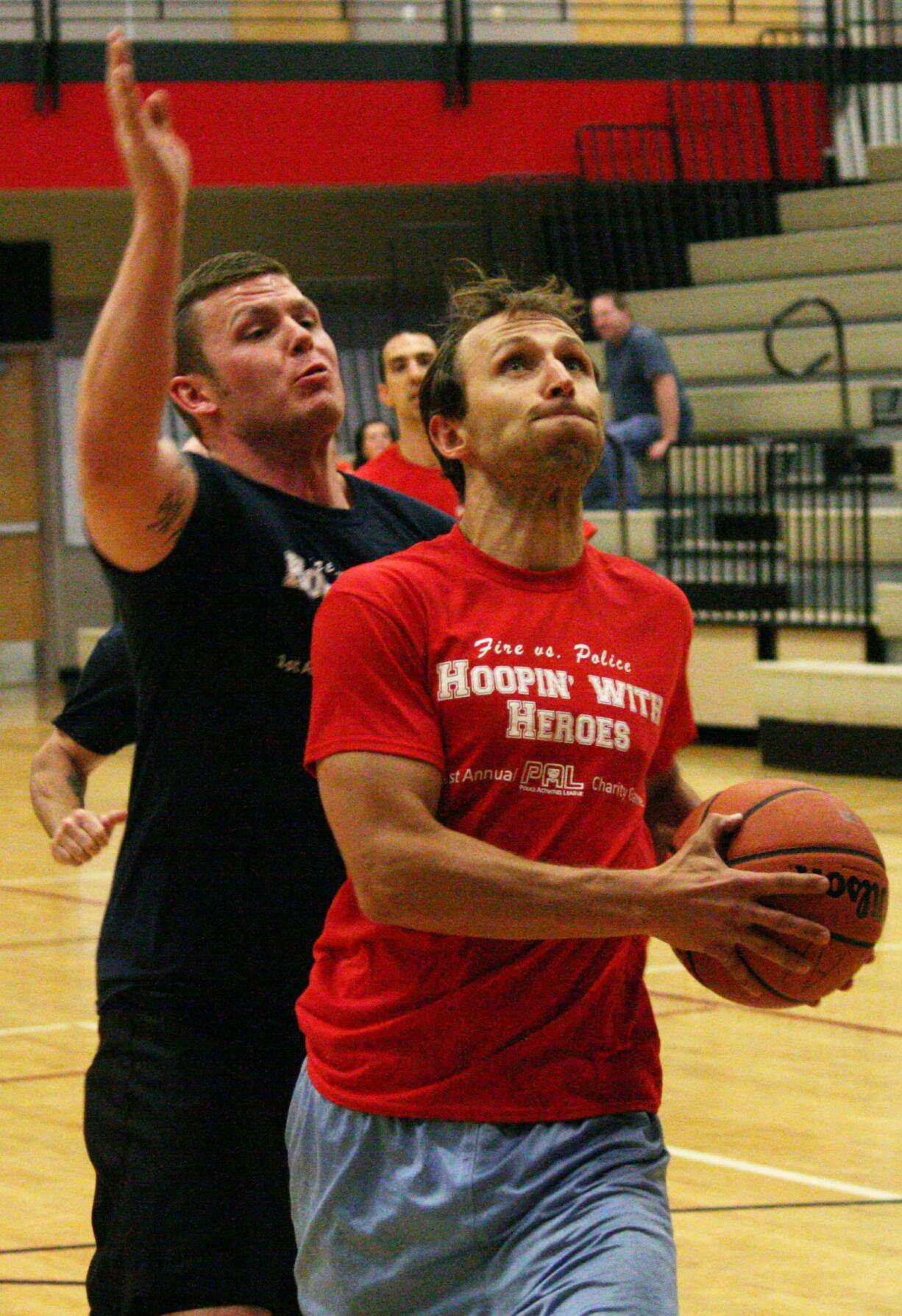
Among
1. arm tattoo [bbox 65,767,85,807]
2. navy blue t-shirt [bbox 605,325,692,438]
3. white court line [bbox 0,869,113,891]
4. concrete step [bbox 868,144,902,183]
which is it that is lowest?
white court line [bbox 0,869,113,891]

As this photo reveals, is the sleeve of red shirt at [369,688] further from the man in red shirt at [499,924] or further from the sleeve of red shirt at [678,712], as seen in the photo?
the sleeve of red shirt at [678,712]

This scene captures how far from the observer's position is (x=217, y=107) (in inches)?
512

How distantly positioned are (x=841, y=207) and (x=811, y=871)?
480 inches

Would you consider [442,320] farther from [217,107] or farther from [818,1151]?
[217,107]

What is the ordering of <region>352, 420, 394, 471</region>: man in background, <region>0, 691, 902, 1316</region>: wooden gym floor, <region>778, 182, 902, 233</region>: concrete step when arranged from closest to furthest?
<region>0, 691, 902, 1316</region>: wooden gym floor < <region>352, 420, 394, 471</region>: man in background < <region>778, 182, 902, 233</region>: concrete step

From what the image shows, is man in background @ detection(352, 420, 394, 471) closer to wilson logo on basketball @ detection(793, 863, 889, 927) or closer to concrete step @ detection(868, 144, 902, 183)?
concrete step @ detection(868, 144, 902, 183)

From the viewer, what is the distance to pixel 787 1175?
4.41m

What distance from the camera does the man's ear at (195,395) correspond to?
9.59ft

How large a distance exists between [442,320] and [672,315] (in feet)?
37.8

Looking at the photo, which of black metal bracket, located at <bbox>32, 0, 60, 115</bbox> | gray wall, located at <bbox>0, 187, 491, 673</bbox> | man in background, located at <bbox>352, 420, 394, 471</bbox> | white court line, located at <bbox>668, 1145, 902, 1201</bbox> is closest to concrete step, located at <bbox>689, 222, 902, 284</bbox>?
gray wall, located at <bbox>0, 187, 491, 673</bbox>

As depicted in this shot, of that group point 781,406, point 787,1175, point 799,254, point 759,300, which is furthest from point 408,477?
point 799,254

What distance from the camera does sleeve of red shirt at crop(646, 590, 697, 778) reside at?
262cm

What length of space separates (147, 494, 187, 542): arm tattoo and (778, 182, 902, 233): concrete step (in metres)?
11.7

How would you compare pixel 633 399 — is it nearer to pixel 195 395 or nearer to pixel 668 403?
pixel 668 403
